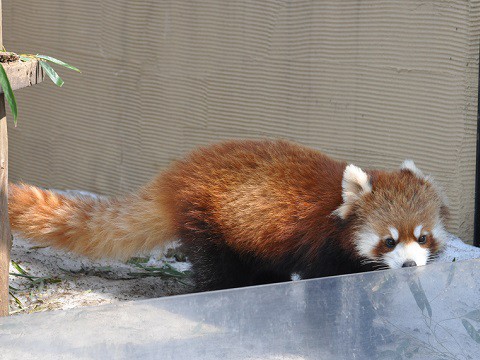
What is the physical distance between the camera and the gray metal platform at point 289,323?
7.43ft

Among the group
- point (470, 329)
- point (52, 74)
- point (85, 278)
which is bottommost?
point (85, 278)

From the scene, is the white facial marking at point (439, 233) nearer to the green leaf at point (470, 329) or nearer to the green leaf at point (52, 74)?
the green leaf at point (470, 329)

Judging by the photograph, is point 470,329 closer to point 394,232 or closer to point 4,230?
point 394,232

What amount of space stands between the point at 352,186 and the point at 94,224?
1303mm

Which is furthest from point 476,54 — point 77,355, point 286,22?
point 77,355

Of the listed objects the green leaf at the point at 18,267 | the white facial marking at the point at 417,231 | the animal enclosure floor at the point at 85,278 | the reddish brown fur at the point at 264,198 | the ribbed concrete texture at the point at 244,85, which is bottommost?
the animal enclosure floor at the point at 85,278

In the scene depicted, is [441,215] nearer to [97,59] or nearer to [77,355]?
[77,355]

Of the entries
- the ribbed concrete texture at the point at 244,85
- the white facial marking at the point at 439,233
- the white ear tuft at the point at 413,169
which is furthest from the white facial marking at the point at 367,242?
the ribbed concrete texture at the point at 244,85

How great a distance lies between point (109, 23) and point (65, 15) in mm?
471

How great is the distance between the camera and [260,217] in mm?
3447

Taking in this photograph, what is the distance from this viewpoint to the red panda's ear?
3.29 m

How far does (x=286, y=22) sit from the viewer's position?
4.94 m

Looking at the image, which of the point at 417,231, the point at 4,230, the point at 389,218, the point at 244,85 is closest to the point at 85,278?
the point at 4,230

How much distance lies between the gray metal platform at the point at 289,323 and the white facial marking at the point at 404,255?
0.45 m
